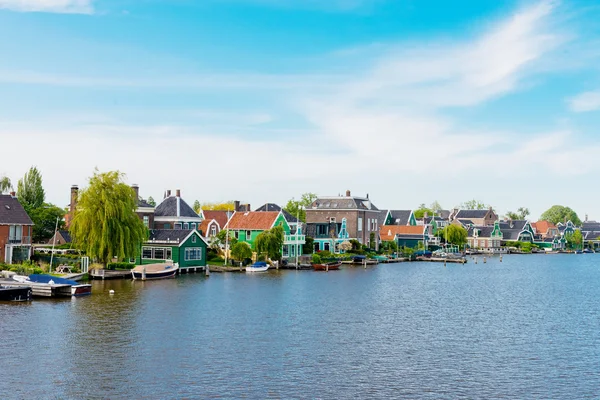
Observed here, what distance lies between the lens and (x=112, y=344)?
3566 cm

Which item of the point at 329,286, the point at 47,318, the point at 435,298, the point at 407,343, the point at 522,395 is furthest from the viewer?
the point at 329,286

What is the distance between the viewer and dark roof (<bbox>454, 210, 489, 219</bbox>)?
192500 mm

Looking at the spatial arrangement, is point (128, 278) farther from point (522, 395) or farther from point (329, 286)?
point (522, 395)

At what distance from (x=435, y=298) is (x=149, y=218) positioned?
46660 mm

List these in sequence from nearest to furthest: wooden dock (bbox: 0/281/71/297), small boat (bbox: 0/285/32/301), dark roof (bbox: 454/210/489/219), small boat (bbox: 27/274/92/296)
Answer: small boat (bbox: 0/285/32/301) < wooden dock (bbox: 0/281/71/297) < small boat (bbox: 27/274/92/296) < dark roof (bbox: 454/210/489/219)

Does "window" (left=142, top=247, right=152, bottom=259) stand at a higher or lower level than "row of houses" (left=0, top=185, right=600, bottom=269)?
lower

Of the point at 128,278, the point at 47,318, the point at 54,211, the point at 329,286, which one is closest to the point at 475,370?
the point at 47,318

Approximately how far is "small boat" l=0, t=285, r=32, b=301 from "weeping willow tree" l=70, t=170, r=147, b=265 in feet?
53.9

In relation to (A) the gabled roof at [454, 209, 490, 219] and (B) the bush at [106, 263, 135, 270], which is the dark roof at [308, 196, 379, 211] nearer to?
(B) the bush at [106, 263, 135, 270]

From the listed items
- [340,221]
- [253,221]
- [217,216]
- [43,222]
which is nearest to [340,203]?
[340,221]

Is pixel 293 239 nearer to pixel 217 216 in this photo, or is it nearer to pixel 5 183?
pixel 217 216

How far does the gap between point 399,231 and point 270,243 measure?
57.7 metres

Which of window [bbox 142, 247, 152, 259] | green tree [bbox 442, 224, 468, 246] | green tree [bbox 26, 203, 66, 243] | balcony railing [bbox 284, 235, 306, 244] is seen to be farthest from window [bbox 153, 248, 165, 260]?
green tree [bbox 442, 224, 468, 246]

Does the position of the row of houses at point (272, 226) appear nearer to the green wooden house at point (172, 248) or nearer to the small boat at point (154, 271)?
the green wooden house at point (172, 248)
